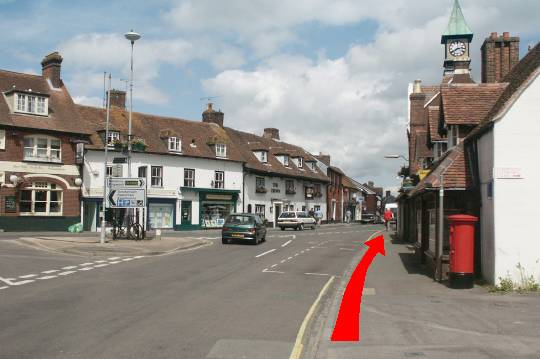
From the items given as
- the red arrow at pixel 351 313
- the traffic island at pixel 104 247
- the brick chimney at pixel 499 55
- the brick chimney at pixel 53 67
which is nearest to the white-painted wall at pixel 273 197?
the brick chimney at pixel 53 67

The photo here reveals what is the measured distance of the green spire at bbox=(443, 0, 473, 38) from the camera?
57.0 metres

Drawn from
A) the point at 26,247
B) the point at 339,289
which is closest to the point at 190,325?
the point at 339,289

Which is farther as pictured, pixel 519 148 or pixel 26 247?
pixel 26 247

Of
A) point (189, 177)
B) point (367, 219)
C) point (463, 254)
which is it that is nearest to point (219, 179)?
point (189, 177)

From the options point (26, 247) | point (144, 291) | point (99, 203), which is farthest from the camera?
point (99, 203)

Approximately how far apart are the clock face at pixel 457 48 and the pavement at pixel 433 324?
4652cm

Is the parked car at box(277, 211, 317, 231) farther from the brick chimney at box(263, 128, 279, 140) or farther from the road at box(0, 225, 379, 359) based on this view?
the road at box(0, 225, 379, 359)

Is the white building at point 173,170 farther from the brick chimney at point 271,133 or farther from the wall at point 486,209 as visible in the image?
the wall at point 486,209

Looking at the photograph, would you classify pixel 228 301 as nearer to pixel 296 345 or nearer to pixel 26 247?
pixel 296 345

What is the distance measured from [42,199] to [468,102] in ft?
101

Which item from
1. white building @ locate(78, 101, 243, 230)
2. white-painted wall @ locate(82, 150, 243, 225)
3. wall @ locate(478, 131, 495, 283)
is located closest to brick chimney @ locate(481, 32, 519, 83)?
wall @ locate(478, 131, 495, 283)

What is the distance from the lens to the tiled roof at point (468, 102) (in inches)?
669

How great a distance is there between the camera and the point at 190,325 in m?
9.11

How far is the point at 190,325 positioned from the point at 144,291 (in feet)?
12.8
